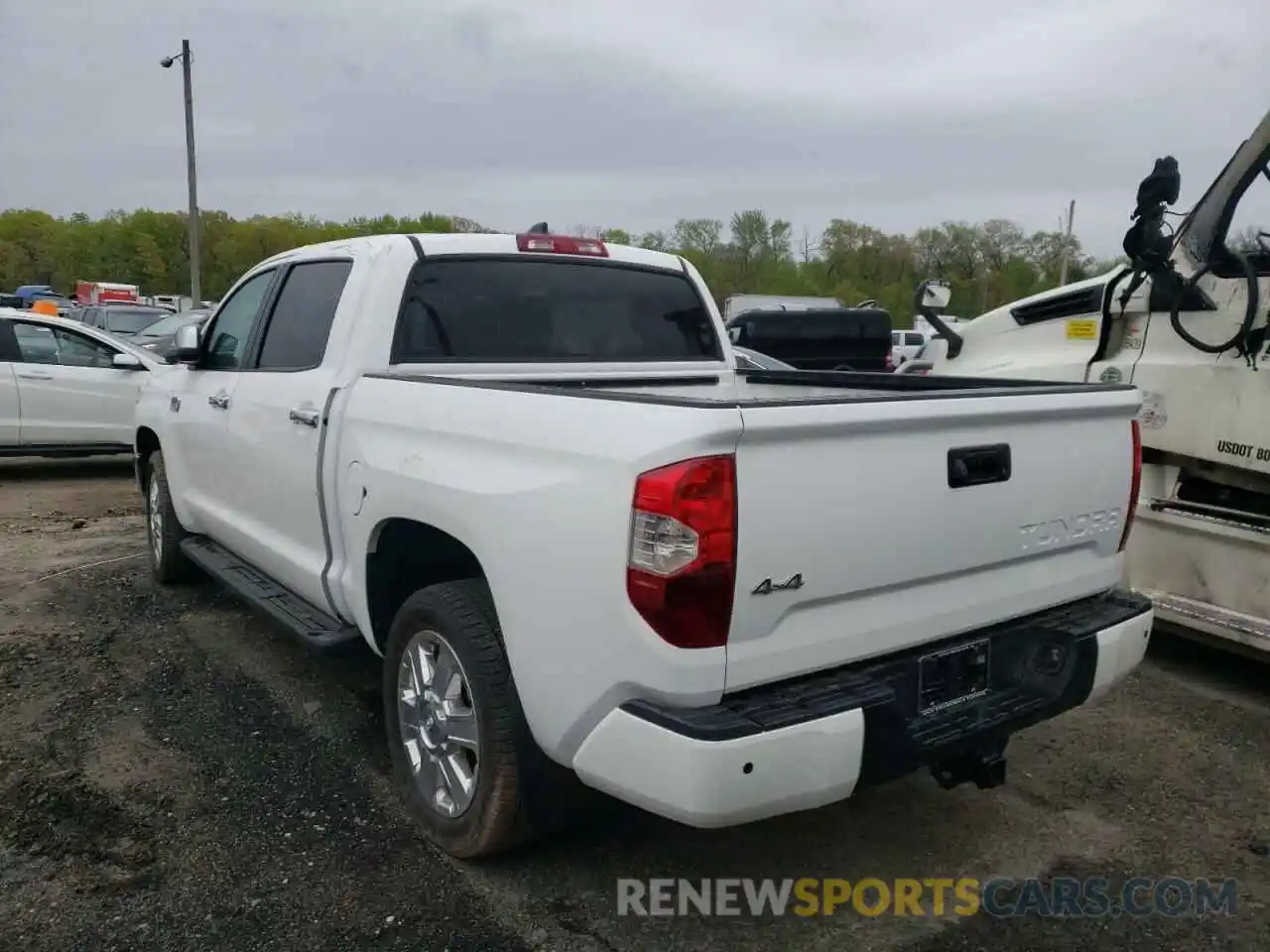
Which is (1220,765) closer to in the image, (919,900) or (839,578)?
(919,900)

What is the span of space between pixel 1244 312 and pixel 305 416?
4.09 m

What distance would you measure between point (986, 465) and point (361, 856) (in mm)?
2194

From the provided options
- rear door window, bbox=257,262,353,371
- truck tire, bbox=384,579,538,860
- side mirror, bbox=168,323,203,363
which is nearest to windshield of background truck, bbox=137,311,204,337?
side mirror, bbox=168,323,203,363

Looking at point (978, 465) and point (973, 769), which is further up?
point (978, 465)

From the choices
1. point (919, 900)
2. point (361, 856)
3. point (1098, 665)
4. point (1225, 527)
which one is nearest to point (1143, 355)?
point (1225, 527)

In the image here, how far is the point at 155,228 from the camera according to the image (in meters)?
85.8

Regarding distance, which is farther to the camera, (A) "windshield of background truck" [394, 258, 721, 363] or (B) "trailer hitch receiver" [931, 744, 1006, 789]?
(A) "windshield of background truck" [394, 258, 721, 363]

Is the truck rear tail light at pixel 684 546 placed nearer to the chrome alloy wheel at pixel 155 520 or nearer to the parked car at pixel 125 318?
the chrome alloy wheel at pixel 155 520

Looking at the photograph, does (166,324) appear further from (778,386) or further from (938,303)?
(778,386)

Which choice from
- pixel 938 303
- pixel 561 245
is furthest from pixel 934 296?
pixel 561 245

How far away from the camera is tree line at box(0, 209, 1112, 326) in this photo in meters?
61.7

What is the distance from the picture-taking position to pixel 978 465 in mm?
2836

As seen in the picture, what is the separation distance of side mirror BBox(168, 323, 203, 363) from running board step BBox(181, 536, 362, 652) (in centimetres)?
95

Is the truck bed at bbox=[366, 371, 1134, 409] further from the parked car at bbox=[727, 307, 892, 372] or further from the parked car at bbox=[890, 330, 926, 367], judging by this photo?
the parked car at bbox=[890, 330, 926, 367]
